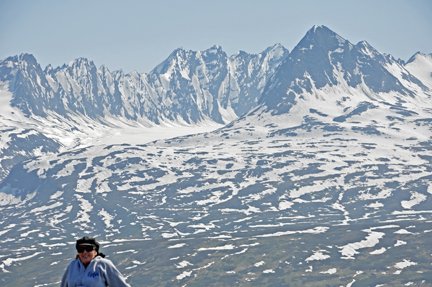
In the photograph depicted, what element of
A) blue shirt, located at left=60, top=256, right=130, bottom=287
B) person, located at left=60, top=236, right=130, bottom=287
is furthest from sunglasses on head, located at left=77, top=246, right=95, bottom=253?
blue shirt, located at left=60, top=256, right=130, bottom=287

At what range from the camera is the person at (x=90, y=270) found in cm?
1565

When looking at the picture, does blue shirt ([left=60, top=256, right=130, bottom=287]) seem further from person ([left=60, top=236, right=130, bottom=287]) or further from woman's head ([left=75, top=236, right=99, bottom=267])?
woman's head ([left=75, top=236, right=99, bottom=267])

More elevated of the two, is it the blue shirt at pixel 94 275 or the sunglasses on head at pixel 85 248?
the sunglasses on head at pixel 85 248

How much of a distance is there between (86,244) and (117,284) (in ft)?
4.78

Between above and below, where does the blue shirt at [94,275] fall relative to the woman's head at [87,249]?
below

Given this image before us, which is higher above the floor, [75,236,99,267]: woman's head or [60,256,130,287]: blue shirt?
[75,236,99,267]: woman's head

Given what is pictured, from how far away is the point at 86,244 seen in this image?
619 inches

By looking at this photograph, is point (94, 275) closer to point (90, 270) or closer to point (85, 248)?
point (90, 270)

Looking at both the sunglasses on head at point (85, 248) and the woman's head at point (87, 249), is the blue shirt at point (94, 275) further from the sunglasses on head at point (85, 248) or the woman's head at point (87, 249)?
the sunglasses on head at point (85, 248)

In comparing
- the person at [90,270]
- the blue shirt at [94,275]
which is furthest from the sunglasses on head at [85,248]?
the blue shirt at [94,275]

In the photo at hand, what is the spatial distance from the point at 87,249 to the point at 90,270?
62 cm

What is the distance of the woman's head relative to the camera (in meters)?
15.7

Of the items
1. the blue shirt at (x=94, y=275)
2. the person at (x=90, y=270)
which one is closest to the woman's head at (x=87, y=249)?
the person at (x=90, y=270)

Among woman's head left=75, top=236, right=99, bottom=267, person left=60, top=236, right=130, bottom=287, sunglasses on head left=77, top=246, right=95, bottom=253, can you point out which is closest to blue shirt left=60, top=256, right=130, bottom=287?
person left=60, top=236, right=130, bottom=287
